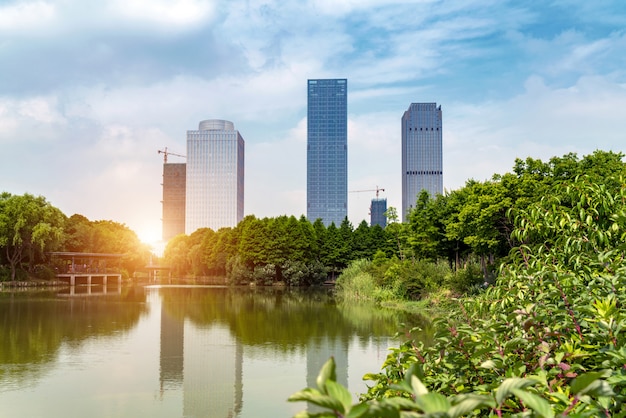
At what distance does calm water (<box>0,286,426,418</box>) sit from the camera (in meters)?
10.4

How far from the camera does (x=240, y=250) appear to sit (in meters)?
A: 57.2

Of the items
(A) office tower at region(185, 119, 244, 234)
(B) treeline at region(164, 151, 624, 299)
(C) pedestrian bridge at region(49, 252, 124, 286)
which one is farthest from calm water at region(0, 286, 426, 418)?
(A) office tower at region(185, 119, 244, 234)

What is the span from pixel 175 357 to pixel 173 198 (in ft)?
578

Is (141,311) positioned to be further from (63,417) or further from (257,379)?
(63,417)

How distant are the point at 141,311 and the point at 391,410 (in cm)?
2794

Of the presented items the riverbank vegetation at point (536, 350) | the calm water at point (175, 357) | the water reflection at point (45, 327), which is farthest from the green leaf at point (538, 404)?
the water reflection at point (45, 327)

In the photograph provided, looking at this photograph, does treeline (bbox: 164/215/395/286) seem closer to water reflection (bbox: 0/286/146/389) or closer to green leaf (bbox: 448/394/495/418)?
water reflection (bbox: 0/286/146/389)

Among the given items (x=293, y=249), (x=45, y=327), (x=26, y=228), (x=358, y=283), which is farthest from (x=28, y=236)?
(x=45, y=327)

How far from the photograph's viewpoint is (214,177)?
163875mm

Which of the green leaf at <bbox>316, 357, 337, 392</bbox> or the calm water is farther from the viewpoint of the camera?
the calm water

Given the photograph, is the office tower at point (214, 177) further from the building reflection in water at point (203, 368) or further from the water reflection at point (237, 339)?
the building reflection in water at point (203, 368)

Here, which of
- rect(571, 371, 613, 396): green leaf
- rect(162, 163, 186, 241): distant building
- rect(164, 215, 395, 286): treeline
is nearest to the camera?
rect(571, 371, 613, 396): green leaf

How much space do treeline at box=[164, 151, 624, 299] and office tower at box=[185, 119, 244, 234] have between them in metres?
87.5

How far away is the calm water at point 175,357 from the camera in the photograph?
1035 centimetres
